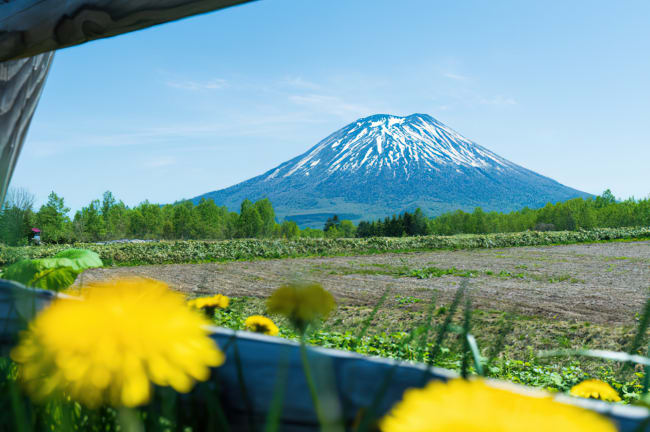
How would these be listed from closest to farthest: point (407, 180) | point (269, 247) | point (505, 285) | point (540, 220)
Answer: point (505, 285) → point (269, 247) → point (540, 220) → point (407, 180)

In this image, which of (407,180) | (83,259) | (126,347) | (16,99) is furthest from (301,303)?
(407,180)

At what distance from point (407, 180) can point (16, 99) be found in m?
175

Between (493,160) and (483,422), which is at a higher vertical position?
(493,160)

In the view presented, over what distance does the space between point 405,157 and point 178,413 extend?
583 feet

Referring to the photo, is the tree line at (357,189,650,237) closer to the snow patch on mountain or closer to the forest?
the forest

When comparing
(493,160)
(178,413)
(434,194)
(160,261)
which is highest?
(493,160)

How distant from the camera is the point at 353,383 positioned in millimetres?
409

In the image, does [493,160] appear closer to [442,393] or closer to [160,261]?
[160,261]

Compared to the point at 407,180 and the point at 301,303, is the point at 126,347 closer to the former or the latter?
the point at 301,303

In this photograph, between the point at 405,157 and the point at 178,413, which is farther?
the point at 405,157

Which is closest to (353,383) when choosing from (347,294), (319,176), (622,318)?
(622,318)

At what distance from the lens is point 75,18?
91 cm

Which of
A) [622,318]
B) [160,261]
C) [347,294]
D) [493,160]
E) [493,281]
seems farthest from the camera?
[493,160]

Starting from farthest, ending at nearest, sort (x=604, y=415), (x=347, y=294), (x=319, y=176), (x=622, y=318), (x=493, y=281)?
(x=319, y=176) → (x=493, y=281) → (x=347, y=294) → (x=622, y=318) → (x=604, y=415)
